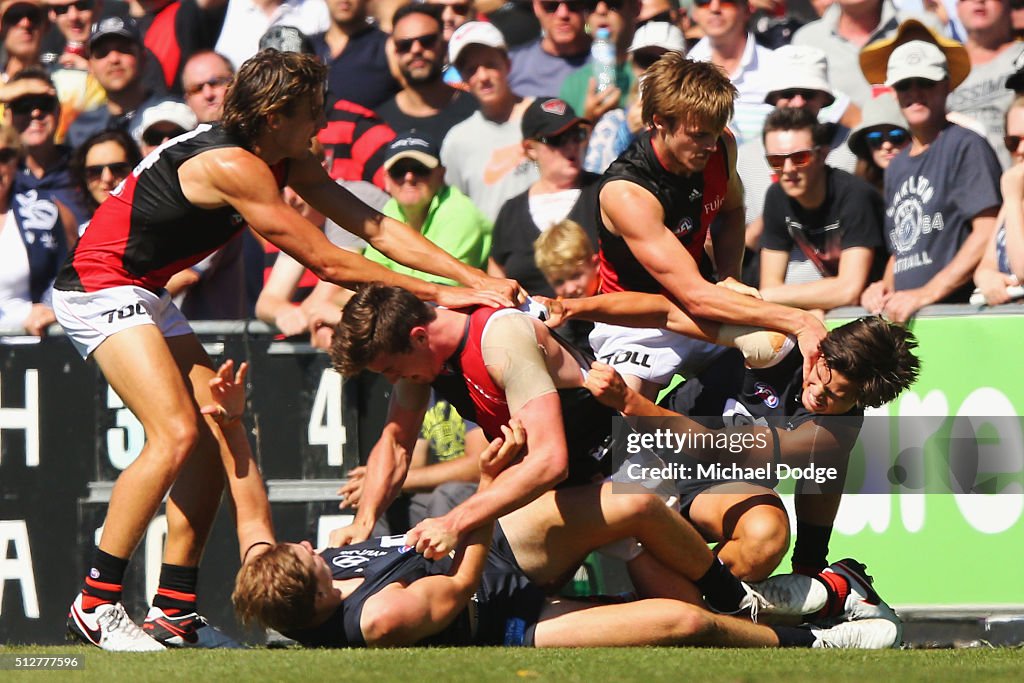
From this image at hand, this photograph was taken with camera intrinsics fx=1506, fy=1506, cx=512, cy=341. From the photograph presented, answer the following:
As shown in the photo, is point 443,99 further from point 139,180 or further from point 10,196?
point 139,180

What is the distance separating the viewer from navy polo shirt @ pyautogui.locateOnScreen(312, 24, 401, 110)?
9047mm

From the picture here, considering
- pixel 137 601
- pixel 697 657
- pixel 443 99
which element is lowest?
pixel 137 601

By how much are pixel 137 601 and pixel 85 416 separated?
3.09 ft

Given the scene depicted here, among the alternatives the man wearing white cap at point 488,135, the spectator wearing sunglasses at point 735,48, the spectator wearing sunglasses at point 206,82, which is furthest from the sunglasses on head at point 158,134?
the spectator wearing sunglasses at point 735,48

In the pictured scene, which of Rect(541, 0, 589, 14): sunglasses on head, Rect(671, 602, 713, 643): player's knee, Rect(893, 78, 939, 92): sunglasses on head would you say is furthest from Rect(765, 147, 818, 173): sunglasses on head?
Rect(671, 602, 713, 643): player's knee

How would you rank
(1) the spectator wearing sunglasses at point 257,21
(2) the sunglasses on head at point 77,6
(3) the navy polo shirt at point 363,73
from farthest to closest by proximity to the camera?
1. (2) the sunglasses on head at point 77,6
2. (1) the spectator wearing sunglasses at point 257,21
3. (3) the navy polo shirt at point 363,73

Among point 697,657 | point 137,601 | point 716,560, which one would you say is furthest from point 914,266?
point 137,601

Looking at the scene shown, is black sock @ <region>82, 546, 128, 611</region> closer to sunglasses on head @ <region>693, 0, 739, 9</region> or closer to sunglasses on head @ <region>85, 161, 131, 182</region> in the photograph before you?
sunglasses on head @ <region>85, 161, 131, 182</region>

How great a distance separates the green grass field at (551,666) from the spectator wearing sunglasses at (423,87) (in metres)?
3.96

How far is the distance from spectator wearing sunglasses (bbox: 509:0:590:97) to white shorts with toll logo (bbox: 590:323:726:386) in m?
2.65

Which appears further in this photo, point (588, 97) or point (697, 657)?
point (588, 97)

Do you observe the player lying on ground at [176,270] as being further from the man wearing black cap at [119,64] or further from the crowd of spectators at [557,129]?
the man wearing black cap at [119,64]

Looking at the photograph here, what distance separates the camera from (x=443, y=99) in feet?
29.0

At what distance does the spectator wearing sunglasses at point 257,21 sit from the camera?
9539mm
